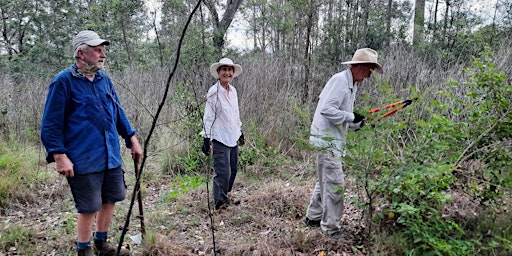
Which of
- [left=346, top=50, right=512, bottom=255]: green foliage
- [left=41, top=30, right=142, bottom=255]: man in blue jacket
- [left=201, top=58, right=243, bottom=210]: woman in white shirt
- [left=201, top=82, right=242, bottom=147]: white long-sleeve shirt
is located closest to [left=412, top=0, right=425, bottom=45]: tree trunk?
[left=346, top=50, right=512, bottom=255]: green foliage

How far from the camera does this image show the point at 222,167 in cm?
383

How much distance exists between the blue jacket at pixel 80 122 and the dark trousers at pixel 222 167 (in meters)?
1.35

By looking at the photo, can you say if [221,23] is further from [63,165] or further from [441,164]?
[441,164]

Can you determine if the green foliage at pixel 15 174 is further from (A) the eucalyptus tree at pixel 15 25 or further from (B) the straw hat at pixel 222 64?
(A) the eucalyptus tree at pixel 15 25

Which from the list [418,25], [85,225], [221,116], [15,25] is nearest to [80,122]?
[85,225]

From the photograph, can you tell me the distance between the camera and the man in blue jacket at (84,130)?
228 centimetres

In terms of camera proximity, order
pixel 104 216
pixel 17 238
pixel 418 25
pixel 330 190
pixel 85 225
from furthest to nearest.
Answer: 1. pixel 418 25
2. pixel 17 238
3. pixel 330 190
4. pixel 104 216
5. pixel 85 225

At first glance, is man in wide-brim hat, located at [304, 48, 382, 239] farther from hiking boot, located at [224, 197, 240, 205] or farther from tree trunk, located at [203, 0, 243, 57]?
tree trunk, located at [203, 0, 243, 57]

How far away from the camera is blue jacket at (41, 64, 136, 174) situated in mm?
2275

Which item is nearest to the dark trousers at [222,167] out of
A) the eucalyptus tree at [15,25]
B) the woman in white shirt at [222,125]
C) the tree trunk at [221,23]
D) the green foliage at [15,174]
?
the woman in white shirt at [222,125]

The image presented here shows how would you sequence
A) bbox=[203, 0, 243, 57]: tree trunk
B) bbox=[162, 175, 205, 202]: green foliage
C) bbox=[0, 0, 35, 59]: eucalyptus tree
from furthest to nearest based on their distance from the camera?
bbox=[0, 0, 35, 59]: eucalyptus tree, bbox=[203, 0, 243, 57]: tree trunk, bbox=[162, 175, 205, 202]: green foliage

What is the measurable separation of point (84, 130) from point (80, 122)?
0.20ft

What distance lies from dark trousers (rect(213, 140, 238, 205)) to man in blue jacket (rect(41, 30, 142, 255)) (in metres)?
1.33

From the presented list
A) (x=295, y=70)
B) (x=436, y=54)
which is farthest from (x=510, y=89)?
(x=436, y=54)
